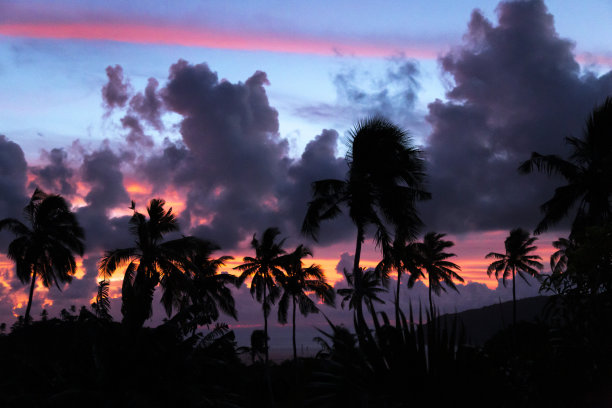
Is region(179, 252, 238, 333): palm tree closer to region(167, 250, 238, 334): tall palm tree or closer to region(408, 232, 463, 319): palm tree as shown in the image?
region(167, 250, 238, 334): tall palm tree

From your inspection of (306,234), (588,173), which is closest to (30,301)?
(306,234)

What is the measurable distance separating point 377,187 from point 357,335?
16053mm

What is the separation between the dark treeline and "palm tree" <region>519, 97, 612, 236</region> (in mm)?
51

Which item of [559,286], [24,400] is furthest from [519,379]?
[24,400]

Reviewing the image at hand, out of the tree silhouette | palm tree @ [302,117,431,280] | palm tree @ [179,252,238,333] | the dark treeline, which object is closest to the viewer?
the dark treeline

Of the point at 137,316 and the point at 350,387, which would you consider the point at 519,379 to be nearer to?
the point at 350,387

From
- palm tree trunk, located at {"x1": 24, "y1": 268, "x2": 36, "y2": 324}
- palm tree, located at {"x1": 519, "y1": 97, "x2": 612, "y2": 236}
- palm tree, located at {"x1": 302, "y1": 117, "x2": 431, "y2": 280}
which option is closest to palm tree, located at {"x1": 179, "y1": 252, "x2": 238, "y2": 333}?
palm tree trunk, located at {"x1": 24, "y1": 268, "x2": 36, "y2": 324}

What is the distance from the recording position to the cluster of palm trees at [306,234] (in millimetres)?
18906

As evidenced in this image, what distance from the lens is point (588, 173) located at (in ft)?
67.1

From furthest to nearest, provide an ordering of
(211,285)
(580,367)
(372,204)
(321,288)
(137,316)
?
(321,288) → (211,285) → (372,204) → (137,316) → (580,367)

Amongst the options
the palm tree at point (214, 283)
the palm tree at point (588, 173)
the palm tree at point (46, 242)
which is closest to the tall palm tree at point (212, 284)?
the palm tree at point (214, 283)

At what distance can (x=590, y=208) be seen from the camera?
20.3m

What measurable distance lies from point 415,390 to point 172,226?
27.6 m

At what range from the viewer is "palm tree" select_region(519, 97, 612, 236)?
20.1m
